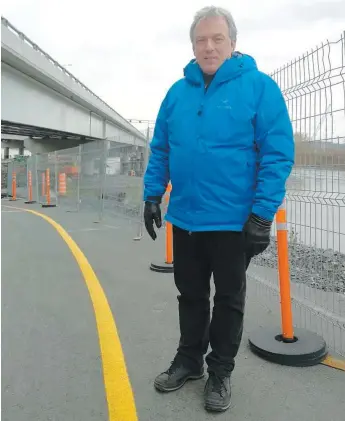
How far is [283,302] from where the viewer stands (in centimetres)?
312

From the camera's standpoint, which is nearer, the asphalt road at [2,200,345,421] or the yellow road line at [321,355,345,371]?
the asphalt road at [2,200,345,421]

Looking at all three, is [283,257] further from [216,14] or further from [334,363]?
[216,14]

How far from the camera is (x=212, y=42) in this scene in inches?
96.7

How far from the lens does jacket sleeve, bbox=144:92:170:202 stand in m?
2.79

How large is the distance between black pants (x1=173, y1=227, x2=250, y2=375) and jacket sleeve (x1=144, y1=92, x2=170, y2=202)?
0.33 meters

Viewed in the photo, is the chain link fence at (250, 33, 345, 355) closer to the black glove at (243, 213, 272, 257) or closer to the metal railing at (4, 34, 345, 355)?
the metal railing at (4, 34, 345, 355)

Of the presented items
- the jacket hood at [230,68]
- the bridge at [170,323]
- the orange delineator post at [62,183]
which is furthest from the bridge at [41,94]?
the jacket hood at [230,68]

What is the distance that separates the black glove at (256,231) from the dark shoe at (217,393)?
0.82 meters

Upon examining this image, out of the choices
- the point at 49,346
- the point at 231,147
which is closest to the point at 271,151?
the point at 231,147

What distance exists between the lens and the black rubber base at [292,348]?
294 centimetres

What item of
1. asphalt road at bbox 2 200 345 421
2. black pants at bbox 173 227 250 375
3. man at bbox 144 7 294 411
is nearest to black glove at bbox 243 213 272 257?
man at bbox 144 7 294 411

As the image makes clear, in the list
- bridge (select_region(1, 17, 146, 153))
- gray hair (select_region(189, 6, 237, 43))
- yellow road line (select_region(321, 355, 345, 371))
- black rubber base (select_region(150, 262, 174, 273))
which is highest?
bridge (select_region(1, 17, 146, 153))

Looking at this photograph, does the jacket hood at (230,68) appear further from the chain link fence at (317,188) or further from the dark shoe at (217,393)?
the dark shoe at (217,393)

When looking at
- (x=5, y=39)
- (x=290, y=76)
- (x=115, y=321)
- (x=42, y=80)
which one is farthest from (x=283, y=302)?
(x=42, y=80)
